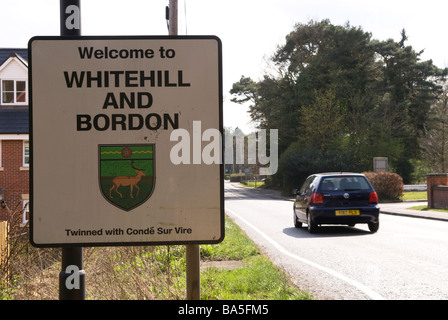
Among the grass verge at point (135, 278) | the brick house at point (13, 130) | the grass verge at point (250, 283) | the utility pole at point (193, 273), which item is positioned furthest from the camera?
the brick house at point (13, 130)

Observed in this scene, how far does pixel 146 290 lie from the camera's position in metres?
4.62

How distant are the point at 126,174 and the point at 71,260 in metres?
0.52

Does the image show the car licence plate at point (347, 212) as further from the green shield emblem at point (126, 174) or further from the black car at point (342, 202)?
the green shield emblem at point (126, 174)

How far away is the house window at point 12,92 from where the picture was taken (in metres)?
28.4

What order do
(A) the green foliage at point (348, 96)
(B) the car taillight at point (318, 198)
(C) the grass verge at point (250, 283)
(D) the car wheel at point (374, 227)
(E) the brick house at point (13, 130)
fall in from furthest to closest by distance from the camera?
1. (A) the green foliage at point (348, 96)
2. (E) the brick house at point (13, 130)
3. (D) the car wheel at point (374, 227)
4. (B) the car taillight at point (318, 198)
5. (C) the grass verge at point (250, 283)

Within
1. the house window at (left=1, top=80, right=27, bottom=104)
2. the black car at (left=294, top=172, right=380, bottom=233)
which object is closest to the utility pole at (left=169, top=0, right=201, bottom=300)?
the black car at (left=294, top=172, right=380, bottom=233)

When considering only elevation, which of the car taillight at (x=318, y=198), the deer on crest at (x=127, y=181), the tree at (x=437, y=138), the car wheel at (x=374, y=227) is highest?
the tree at (x=437, y=138)

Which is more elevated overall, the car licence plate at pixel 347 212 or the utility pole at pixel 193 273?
the utility pole at pixel 193 273

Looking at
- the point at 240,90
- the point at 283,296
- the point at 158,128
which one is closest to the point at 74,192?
the point at 158,128

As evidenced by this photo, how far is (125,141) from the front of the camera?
2.67 metres

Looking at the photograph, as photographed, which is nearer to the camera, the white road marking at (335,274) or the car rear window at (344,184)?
the white road marking at (335,274)

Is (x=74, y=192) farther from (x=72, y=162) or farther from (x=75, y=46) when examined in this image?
(x=75, y=46)

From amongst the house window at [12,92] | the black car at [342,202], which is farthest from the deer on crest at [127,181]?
the house window at [12,92]

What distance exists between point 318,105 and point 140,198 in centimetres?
4265
